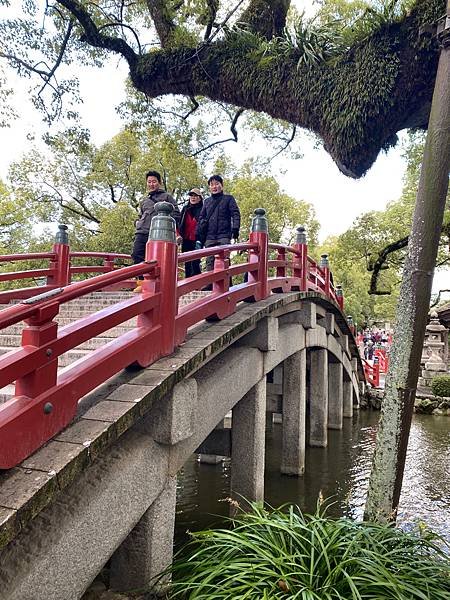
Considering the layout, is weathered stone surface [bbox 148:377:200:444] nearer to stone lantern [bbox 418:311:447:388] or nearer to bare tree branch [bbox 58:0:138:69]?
bare tree branch [bbox 58:0:138:69]

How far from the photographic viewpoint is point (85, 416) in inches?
107

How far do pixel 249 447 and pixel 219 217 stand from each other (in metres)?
3.19

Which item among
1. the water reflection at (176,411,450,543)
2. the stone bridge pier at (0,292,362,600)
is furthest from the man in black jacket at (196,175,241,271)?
the water reflection at (176,411,450,543)

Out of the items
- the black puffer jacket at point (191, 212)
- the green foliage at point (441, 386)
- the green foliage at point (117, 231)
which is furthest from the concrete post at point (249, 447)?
the green foliage at point (441, 386)

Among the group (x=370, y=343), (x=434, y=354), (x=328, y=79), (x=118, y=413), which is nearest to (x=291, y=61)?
(x=328, y=79)

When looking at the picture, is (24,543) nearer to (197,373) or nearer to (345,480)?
(197,373)

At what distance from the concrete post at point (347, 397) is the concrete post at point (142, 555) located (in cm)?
1281

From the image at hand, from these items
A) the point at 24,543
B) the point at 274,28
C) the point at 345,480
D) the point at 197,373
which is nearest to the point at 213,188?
the point at 197,373

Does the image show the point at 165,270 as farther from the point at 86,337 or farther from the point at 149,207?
the point at 149,207

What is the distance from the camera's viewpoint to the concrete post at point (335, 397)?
13306 millimetres

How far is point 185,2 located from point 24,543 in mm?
11864

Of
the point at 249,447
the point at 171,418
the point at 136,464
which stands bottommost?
the point at 249,447

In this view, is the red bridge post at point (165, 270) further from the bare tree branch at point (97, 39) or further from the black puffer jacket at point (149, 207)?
the bare tree branch at point (97, 39)

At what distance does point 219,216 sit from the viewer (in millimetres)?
6605
